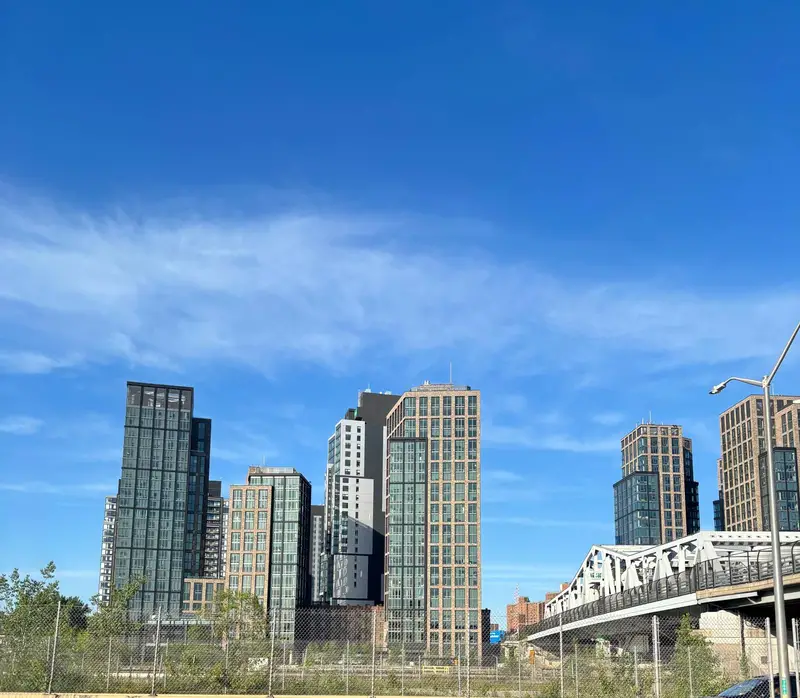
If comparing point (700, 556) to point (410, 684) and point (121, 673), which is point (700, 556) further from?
point (121, 673)

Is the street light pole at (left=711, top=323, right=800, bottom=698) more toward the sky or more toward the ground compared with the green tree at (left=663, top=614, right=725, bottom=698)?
more toward the sky

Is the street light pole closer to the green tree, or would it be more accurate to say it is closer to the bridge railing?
the bridge railing

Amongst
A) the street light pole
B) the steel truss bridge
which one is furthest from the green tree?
the street light pole

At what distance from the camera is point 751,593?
Answer: 42.6 metres

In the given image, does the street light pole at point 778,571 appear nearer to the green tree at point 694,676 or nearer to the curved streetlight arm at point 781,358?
the curved streetlight arm at point 781,358

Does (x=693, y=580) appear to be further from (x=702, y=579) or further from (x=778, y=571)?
(x=778, y=571)

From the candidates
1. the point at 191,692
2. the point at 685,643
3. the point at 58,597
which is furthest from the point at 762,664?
the point at 58,597

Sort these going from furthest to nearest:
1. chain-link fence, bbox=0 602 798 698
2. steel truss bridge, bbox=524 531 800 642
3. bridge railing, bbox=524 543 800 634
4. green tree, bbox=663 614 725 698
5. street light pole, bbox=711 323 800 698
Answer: bridge railing, bbox=524 543 800 634 → steel truss bridge, bbox=524 531 800 642 → green tree, bbox=663 614 725 698 → chain-link fence, bbox=0 602 798 698 → street light pole, bbox=711 323 800 698

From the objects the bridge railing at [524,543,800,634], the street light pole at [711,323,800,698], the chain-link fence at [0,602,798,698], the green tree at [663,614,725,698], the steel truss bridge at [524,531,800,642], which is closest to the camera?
the street light pole at [711,323,800,698]

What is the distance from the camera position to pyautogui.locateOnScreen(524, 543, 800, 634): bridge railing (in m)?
51.8

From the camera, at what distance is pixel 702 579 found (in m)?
59.5

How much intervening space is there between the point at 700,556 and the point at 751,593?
111 feet

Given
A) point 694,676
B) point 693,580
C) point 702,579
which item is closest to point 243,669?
point 694,676

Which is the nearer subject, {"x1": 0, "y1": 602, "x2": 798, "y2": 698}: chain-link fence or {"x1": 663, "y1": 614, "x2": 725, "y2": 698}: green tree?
{"x1": 0, "y1": 602, "x2": 798, "y2": 698}: chain-link fence
